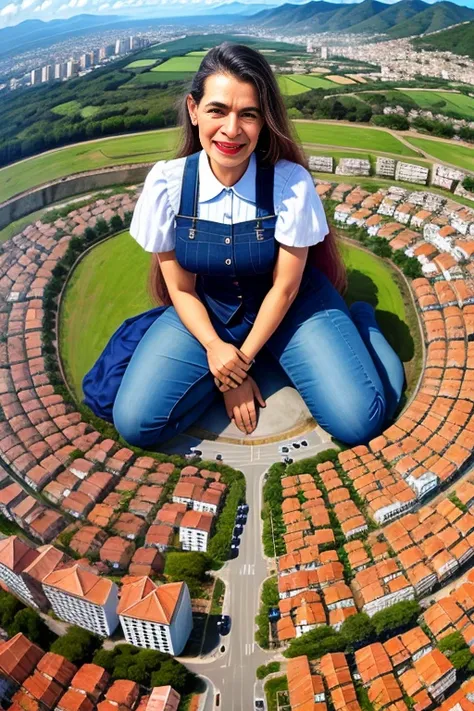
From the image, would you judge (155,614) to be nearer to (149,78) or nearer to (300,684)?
(300,684)

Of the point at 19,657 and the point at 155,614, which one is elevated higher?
the point at 155,614

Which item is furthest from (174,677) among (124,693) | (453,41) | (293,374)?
(453,41)

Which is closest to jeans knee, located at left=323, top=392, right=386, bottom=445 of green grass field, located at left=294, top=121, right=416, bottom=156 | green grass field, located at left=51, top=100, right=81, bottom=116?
green grass field, located at left=294, top=121, right=416, bottom=156

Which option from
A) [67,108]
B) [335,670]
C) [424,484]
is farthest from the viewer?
[67,108]

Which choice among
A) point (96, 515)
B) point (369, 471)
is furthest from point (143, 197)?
point (369, 471)

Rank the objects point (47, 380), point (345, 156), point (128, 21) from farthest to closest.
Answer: point (128, 21) < point (345, 156) < point (47, 380)

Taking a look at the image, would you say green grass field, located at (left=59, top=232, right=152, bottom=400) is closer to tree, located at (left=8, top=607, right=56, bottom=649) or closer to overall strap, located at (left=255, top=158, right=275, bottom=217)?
tree, located at (left=8, top=607, right=56, bottom=649)

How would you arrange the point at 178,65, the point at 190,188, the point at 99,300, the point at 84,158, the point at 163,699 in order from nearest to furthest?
the point at 163,699, the point at 190,188, the point at 99,300, the point at 84,158, the point at 178,65

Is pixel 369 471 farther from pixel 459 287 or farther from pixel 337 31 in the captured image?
pixel 337 31
